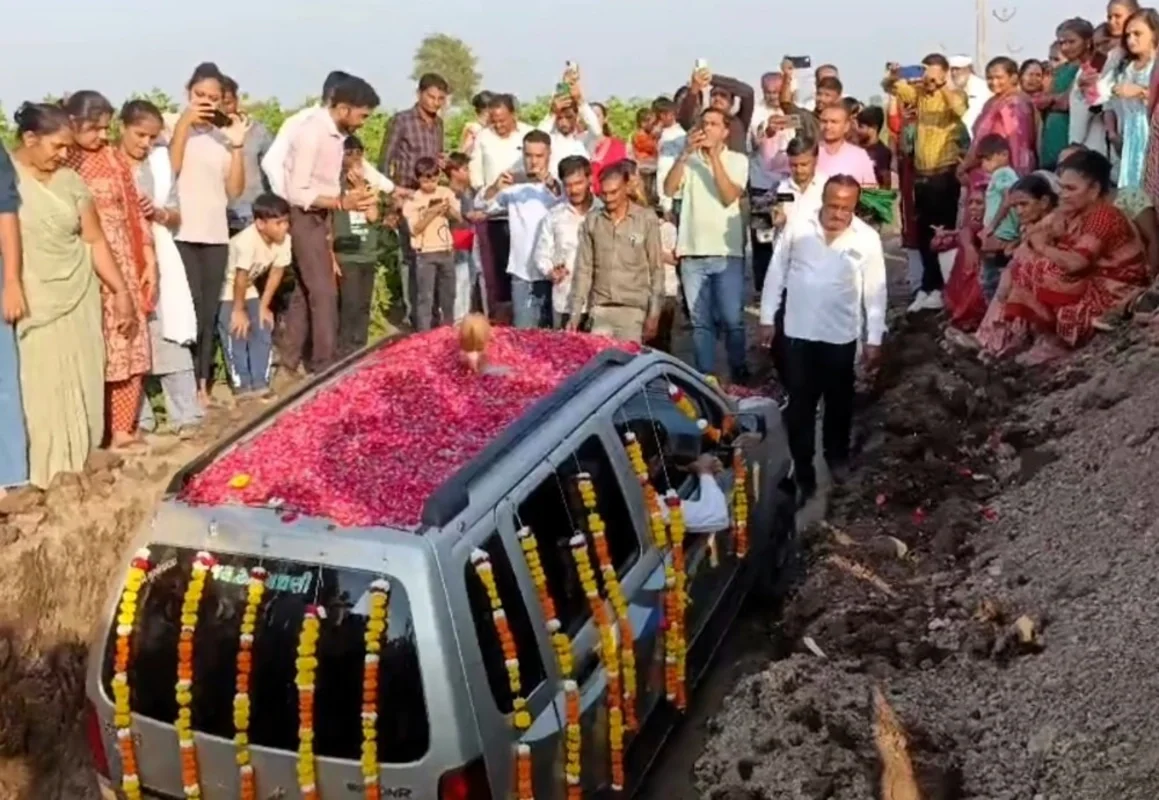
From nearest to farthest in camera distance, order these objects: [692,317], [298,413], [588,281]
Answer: [298,413], [588,281], [692,317]

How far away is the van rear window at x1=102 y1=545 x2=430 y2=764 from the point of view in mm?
3941

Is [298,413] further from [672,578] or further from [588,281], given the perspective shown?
[588,281]

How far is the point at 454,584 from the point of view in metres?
4.01

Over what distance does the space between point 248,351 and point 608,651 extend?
18.0ft

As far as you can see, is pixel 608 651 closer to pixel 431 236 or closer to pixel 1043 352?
pixel 1043 352

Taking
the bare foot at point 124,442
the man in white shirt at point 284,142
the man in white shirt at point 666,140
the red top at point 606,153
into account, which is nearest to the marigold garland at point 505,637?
the bare foot at point 124,442

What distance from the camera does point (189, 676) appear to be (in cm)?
412

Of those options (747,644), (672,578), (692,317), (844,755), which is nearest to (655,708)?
(672,578)

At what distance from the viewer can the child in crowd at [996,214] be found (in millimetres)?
9562

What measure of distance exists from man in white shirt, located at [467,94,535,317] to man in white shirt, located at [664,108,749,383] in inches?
84.3

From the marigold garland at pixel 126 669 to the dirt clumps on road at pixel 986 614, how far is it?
2.07 m

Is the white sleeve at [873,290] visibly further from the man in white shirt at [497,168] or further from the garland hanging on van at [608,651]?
the man in white shirt at [497,168]

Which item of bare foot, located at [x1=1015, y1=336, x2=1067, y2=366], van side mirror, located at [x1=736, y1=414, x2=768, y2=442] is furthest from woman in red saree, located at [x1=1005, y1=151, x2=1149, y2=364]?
van side mirror, located at [x1=736, y1=414, x2=768, y2=442]

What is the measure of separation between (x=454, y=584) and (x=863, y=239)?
4627 millimetres
